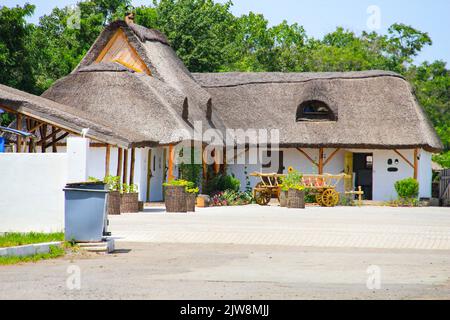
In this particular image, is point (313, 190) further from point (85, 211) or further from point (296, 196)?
point (85, 211)

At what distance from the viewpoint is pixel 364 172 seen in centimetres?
4528

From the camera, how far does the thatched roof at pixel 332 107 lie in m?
41.8

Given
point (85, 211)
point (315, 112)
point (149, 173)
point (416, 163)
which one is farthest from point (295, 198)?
point (85, 211)

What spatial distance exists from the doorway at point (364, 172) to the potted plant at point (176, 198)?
17081 mm

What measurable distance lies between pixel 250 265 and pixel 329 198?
23.3 m

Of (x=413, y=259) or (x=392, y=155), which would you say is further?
(x=392, y=155)

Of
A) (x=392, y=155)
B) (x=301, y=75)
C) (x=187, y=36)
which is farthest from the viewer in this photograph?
(x=187, y=36)

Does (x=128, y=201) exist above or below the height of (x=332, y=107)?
below

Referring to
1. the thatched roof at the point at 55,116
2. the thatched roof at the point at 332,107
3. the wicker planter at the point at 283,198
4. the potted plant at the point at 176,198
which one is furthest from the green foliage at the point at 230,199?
the thatched roof at the point at 55,116

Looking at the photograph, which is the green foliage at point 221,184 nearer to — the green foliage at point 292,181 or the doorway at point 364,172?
the green foliage at point 292,181

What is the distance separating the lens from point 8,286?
1144 centimetres
